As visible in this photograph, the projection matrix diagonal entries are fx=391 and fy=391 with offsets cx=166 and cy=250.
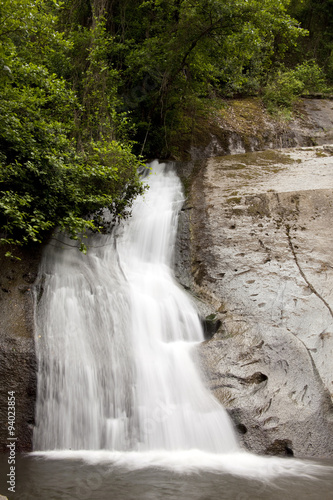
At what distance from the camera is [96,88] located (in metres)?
10.1

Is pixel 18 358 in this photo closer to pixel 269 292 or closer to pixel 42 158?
pixel 42 158

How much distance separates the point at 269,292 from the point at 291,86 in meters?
12.3

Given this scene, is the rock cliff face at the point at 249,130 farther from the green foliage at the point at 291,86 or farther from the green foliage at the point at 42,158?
the green foliage at the point at 42,158

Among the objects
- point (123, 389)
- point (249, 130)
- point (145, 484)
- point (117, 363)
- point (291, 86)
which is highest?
point (291, 86)

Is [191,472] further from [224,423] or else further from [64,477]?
[64,477]

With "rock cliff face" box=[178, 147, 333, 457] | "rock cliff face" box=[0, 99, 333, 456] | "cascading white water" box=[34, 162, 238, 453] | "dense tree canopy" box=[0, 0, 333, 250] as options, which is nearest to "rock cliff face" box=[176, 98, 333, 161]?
"dense tree canopy" box=[0, 0, 333, 250]

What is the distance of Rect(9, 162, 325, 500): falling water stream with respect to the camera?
14.6 ft

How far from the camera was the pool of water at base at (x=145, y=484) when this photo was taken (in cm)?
373

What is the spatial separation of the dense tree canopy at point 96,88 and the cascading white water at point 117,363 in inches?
43.3

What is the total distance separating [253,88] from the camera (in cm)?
1609

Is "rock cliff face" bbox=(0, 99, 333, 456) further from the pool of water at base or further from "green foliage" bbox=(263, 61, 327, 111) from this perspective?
"green foliage" bbox=(263, 61, 327, 111)

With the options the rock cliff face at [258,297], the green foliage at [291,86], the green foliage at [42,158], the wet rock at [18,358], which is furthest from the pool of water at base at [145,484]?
the green foliage at [291,86]

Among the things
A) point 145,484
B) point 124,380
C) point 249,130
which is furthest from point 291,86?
point 145,484

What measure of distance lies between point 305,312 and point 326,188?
3.29 metres
